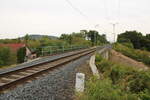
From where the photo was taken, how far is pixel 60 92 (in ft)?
19.9

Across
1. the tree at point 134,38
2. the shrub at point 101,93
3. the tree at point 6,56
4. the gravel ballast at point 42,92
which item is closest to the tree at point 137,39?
the tree at point 134,38

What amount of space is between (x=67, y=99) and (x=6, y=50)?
51.3m

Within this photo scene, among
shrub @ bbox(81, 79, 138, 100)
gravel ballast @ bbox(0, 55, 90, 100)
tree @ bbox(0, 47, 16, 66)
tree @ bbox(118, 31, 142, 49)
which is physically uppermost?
tree @ bbox(118, 31, 142, 49)

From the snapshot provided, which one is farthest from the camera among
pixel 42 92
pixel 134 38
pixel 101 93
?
pixel 134 38

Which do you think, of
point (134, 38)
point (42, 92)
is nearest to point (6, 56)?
point (42, 92)

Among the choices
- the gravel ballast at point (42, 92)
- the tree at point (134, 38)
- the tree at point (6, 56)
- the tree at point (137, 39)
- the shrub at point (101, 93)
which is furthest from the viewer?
the tree at point (134, 38)

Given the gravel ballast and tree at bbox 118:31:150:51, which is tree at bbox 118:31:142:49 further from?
the gravel ballast

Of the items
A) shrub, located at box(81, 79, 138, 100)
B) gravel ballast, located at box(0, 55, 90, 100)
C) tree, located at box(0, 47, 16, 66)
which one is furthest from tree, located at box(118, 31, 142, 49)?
shrub, located at box(81, 79, 138, 100)

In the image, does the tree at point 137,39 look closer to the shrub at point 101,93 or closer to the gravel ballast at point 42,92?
the gravel ballast at point 42,92

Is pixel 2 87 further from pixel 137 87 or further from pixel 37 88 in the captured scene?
pixel 137 87

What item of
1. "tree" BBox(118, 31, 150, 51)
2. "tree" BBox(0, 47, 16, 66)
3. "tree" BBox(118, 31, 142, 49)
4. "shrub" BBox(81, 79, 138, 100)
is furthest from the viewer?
"tree" BBox(118, 31, 142, 49)

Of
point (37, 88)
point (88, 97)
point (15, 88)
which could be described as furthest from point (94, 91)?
point (15, 88)

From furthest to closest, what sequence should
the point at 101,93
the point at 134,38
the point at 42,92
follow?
the point at 134,38, the point at 42,92, the point at 101,93

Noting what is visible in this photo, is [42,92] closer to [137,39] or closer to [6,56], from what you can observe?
[6,56]
